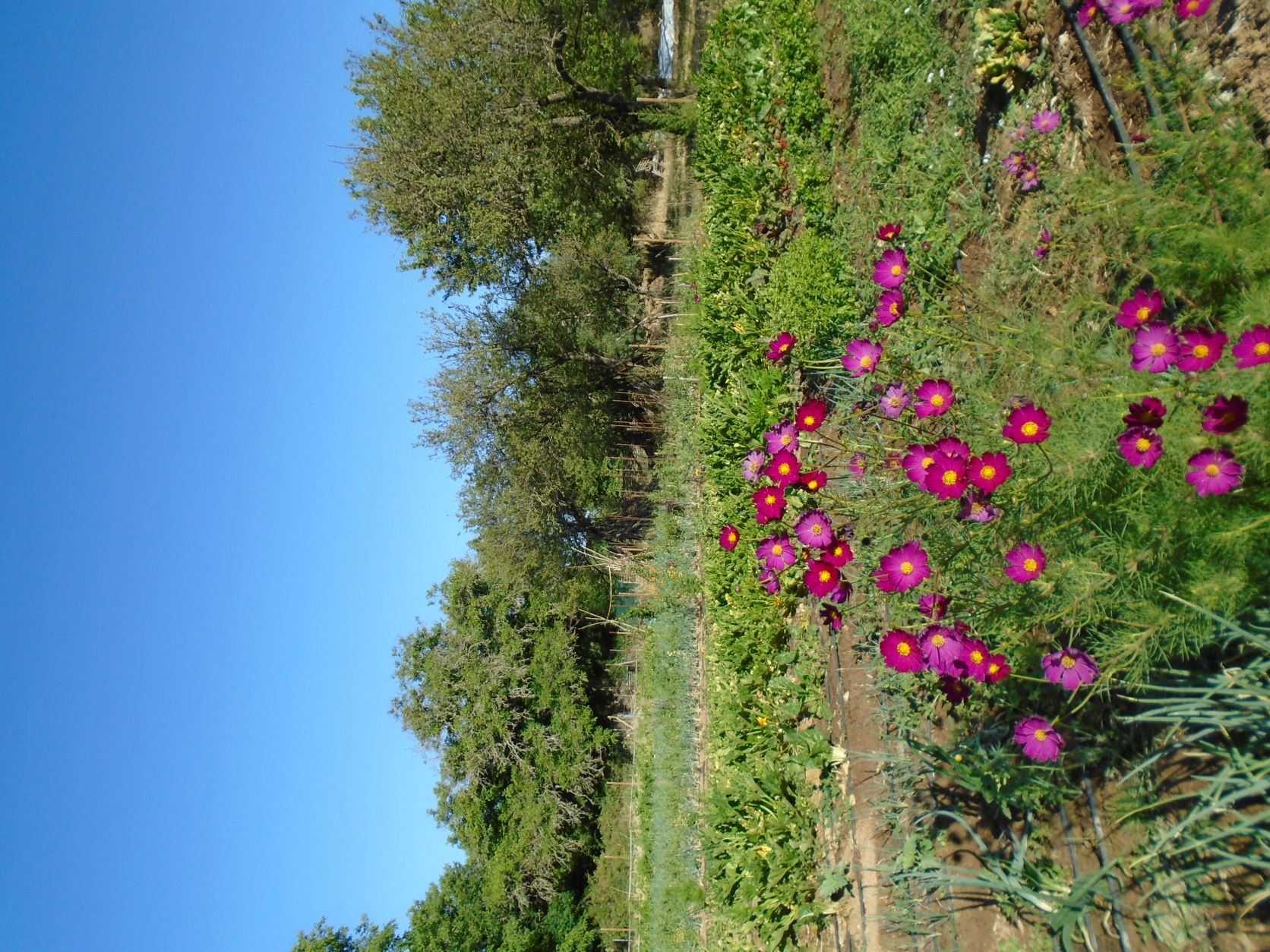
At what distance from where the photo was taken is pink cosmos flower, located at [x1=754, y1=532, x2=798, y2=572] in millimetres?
3486

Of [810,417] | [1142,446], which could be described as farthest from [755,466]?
[1142,446]

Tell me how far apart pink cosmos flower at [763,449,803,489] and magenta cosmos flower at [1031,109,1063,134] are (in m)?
→ 1.67

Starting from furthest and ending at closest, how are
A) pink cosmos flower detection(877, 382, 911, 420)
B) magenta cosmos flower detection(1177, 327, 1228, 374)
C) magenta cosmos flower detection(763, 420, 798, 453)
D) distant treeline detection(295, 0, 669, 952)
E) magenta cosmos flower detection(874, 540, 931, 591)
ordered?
distant treeline detection(295, 0, 669, 952) → magenta cosmos flower detection(763, 420, 798, 453) → pink cosmos flower detection(877, 382, 911, 420) → magenta cosmos flower detection(874, 540, 931, 591) → magenta cosmos flower detection(1177, 327, 1228, 374)

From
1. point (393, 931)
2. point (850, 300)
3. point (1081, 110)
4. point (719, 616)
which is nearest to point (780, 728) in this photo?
point (719, 616)

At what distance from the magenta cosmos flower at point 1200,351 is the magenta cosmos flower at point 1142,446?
19 centimetres

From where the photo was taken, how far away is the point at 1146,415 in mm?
1990

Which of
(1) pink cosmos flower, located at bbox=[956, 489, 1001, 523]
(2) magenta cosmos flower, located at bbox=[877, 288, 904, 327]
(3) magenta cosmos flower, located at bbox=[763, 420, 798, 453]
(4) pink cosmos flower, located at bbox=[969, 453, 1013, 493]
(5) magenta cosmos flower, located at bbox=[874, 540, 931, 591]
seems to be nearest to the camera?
(4) pink cosmos flower, located at bbox=[969, 453, 1013, 493]

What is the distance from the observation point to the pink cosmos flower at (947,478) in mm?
2328

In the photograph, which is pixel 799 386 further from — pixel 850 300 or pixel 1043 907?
pixel 1043 907

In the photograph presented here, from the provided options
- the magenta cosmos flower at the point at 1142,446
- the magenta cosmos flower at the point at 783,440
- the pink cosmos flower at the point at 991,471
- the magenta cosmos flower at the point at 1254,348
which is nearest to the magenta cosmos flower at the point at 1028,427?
the pink cosmos flower at the point at 991,471

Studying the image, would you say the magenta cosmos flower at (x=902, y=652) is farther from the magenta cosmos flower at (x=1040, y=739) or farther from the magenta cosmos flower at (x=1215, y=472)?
the magenta cosmos flower at (x=1215, y=472)

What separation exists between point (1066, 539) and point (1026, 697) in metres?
0.72

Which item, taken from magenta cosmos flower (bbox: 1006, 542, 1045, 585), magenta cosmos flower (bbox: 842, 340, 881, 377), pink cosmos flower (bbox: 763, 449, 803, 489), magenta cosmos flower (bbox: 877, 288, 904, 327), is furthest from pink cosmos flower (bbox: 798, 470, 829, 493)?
magenta cosmos flower (bbox: 1006, 542, 1045, 585)

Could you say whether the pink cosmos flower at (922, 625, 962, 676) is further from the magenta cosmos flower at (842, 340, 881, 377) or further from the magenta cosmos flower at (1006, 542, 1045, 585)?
the magenta cosmos flower at (842, 340, 881, 377)
